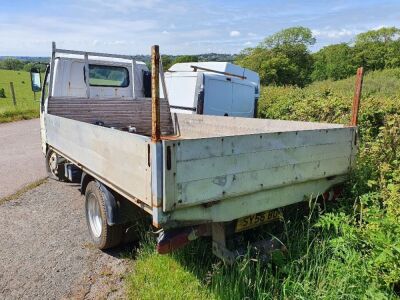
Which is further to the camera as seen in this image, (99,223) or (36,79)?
(36,79)

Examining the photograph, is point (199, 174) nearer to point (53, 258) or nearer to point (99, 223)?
point (99, 223)

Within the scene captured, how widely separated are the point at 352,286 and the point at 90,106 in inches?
192

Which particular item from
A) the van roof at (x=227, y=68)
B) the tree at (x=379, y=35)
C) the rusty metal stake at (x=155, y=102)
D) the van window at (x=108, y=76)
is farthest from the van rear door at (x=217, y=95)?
the tree at (x=379, y=35)

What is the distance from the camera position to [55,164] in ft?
18.6

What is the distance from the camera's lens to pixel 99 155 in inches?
131

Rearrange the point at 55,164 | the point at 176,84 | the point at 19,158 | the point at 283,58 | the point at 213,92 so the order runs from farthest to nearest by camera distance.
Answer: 1. the point at 283,58
2. the point at 19,158
3. the point at 176,84
4. the point at 213,92
5. the point at 55,164

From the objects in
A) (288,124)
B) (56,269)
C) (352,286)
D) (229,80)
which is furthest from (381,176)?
(229,80)

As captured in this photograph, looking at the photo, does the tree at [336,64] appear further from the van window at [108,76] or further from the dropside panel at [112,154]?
the dropside panel at [112,154]

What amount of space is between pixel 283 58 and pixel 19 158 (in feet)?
125

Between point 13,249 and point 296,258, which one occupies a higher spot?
point 296,258

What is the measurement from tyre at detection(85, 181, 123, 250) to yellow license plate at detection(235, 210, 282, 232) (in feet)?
4.61

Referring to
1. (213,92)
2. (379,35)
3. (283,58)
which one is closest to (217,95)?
(213,92)

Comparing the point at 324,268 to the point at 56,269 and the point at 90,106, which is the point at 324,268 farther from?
the point at 90,106

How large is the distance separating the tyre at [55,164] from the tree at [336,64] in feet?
151
